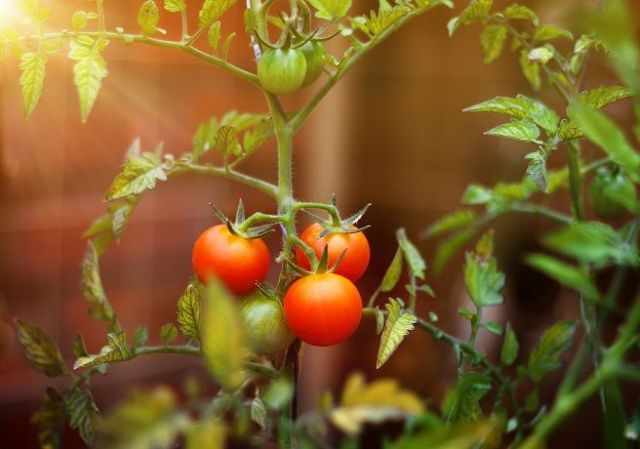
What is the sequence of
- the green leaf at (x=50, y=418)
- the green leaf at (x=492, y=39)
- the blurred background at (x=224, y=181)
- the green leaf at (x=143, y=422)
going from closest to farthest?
1. the green leaf at (x=143, y=422)
2. the green leaf at (x=50, y=418)
3. the green leaf at (x=492, y=39)
4. the blurred background at (x=224, y=181)

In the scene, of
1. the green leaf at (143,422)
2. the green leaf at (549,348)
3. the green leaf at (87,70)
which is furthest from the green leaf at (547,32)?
the green leaf at (143,422)

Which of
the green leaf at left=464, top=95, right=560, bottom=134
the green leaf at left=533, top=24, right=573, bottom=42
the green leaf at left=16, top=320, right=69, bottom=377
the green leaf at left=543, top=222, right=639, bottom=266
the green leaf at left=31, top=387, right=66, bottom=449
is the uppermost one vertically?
the green leaf at left=533, top=24, right=573, bottom=42

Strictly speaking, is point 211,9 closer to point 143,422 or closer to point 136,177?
point 136,177

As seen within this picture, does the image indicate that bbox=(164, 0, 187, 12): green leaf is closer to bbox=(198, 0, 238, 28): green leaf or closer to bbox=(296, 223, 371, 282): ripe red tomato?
bbox=(198, 0, 238, 28): green leaf

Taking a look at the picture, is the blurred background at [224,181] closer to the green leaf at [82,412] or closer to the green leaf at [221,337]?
the green leaf at [82,412]

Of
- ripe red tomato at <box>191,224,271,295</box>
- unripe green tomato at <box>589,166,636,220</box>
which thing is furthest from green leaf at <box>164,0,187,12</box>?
unripe green tomato at <box>589,166,636,220</box>

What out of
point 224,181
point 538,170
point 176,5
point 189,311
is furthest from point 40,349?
point 224,181
